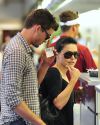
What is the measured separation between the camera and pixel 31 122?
70.2 inches

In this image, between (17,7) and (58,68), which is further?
(17,7)

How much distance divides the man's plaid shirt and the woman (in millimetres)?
260

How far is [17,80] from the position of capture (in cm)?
172

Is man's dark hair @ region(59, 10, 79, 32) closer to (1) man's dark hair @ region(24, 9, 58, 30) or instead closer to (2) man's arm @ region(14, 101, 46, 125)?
(1) man's dark hair @ region(24, 9, 58, 30)

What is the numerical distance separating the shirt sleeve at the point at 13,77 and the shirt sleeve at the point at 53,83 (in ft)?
1.27

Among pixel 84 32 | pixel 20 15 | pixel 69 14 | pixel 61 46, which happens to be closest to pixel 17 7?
pixel 20 15

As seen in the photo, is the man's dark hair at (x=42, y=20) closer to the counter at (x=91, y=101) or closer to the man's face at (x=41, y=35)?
the man's face at (x=41, y=35)

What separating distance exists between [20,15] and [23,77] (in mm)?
14668

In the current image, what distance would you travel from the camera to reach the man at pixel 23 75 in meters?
1.72

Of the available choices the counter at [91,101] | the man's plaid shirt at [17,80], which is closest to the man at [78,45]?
the counter at [91,101]

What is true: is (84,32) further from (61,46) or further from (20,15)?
(20,15)

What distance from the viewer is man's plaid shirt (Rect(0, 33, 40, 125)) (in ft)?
5.63

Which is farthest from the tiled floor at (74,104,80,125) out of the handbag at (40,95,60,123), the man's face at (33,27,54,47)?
the man's face at (33,27,54,47)

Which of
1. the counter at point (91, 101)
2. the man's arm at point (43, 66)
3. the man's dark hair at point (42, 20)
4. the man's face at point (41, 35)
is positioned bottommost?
the counter at point (91, 101)
